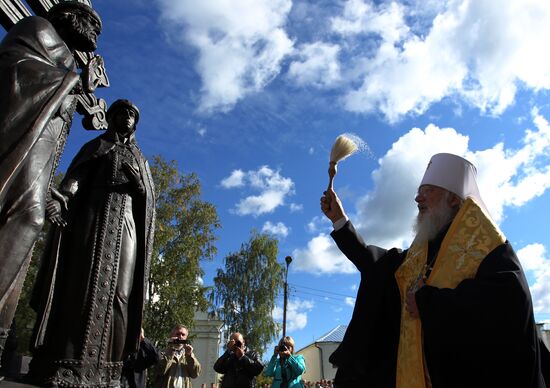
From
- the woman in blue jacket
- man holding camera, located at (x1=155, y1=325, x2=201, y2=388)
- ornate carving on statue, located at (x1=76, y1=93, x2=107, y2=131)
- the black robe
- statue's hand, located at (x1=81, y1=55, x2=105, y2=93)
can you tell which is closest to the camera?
the black robe

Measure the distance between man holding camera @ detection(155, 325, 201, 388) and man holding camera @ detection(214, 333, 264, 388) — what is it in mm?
455

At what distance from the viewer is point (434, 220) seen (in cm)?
354

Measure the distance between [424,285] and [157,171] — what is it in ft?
73.3

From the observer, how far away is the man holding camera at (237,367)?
6.63m

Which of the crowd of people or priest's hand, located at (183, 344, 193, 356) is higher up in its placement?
priest's hand, located at (183, 344, 193, 356)

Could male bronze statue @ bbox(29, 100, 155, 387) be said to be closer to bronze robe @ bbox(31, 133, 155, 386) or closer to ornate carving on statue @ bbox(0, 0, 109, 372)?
bronze robe @ bbox(31, 133, 155, 386)

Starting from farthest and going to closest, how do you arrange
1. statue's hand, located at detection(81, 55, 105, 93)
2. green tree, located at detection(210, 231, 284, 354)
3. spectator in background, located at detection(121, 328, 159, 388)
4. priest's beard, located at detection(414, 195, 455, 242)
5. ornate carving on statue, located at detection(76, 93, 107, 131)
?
green tree, located at detection(210, 231, 284, 354), spectator in background, located at detection(121, 328, 159, 388), ornate carving on statue, located at detection(76, 93, 107, 131), priest's beard, located at detection(414, 195, 455, 242), statue's hand, located at detection(81, 55, 105, 93)

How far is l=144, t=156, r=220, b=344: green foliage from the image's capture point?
70.1ft

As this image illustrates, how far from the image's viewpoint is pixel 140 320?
345 cm

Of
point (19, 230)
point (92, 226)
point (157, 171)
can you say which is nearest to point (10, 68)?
point (19, 230)

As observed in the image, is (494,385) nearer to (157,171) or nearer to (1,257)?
(1,257)

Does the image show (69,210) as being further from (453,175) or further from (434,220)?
(453,175)

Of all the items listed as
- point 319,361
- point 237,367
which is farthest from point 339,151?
point 319,361

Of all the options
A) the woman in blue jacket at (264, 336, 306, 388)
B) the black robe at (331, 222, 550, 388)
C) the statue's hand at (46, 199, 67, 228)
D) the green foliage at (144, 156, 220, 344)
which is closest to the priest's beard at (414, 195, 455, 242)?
the black robe at (331, 222, 550, 388)
